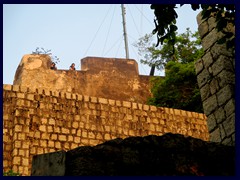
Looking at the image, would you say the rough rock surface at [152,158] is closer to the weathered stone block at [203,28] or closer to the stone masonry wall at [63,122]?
the weathered stone block at [203,28]

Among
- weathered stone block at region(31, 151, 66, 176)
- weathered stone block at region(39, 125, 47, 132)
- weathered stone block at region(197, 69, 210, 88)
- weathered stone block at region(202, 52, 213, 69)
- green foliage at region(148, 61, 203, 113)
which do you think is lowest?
weathered stone block at region(31, 151, 66, 176)

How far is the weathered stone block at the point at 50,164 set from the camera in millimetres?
3578

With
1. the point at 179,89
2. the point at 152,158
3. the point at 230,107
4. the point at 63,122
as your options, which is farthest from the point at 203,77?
the point at 179,89

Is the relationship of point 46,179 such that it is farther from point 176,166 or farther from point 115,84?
point 115,84

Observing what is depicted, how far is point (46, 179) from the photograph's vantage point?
3.24m

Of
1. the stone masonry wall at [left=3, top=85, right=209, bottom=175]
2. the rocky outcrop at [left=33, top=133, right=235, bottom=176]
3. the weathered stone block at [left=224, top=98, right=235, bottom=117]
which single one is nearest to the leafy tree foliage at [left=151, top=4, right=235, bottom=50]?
the weathered stone block at [left=224, top=98, right=235, bottom=117]


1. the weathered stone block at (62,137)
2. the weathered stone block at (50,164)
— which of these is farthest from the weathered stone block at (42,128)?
the weathered stone block at (50,164)

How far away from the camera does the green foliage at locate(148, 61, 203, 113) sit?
17.4m

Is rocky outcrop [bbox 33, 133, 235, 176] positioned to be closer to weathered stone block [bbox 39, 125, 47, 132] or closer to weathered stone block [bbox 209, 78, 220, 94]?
weathered stone block [bbox 209, 78, 220, 94]

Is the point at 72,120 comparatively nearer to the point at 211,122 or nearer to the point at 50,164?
the point at 211,122

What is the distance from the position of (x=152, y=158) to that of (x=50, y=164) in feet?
2.66

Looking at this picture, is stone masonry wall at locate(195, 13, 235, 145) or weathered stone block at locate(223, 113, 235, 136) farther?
stone masonry wall at locate(195, 13, 235, 145)

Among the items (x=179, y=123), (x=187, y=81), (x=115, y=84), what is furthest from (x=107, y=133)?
(x=115, y=84)

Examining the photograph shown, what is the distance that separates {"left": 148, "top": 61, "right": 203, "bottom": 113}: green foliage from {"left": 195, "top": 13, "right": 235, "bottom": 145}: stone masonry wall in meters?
10.9
